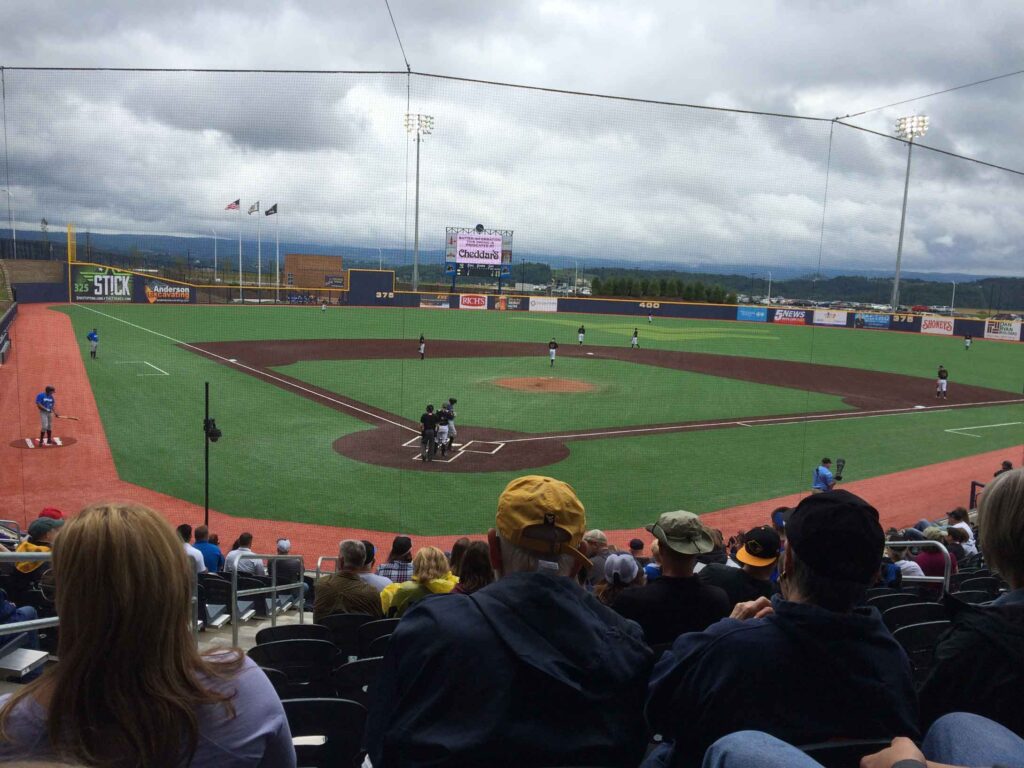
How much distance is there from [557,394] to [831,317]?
44.3 metres

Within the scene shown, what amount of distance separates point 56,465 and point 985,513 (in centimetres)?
1777

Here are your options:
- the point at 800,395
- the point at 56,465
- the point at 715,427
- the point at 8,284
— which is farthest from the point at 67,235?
the point at 800,395

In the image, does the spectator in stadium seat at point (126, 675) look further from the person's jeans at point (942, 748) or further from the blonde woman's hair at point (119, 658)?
the person's jeans at point (942, 748)

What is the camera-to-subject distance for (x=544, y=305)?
2467 inches

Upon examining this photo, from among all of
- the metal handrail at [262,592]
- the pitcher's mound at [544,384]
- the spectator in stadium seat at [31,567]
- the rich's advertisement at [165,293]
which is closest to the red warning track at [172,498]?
the metal handrail at [262,592]

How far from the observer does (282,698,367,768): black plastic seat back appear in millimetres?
2723

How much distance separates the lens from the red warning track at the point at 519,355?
17.9 metres

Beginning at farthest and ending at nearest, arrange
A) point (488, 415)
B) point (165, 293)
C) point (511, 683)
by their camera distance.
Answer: point (165, 293), point (488, 415), point (511, 683)

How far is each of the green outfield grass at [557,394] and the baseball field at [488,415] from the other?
0.37 ft

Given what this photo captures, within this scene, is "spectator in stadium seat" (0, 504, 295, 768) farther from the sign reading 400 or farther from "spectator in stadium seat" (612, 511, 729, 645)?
the sign reading 400

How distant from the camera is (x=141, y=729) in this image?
152 cm

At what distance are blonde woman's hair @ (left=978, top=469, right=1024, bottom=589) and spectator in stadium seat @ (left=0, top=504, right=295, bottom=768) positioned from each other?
6.98ft

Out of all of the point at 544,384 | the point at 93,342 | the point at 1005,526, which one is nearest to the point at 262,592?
the point at 1005,526

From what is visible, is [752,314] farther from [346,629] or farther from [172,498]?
[346,629]
